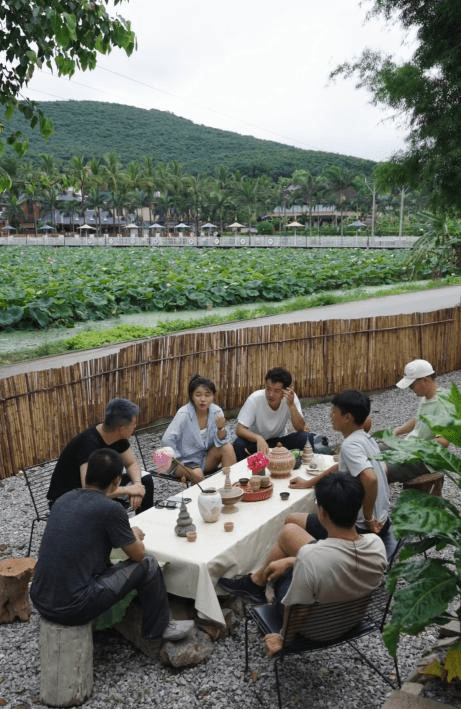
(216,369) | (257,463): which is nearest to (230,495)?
(257,463)

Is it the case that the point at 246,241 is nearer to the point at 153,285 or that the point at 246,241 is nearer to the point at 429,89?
the point at 153,285

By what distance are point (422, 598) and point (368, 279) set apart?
1022 inches

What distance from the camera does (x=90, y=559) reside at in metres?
3.36

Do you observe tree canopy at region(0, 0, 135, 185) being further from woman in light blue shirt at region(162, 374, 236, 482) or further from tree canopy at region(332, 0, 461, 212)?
tree canopy at region(332, 0, 461, 212)

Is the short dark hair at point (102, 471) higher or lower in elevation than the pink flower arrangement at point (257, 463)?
higher

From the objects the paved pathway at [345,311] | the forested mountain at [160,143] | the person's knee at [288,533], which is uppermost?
the forested mountain at [160,143]

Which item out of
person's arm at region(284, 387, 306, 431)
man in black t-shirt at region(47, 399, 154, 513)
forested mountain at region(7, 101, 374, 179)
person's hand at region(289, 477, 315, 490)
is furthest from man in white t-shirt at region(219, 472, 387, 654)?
forested mountain at region(7, 101, 374, 179)

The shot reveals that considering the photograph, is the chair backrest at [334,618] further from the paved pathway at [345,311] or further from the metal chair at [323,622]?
the paved pathway at [345,311]

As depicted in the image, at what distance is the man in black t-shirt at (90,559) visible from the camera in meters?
3.29

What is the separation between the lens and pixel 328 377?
370 inches

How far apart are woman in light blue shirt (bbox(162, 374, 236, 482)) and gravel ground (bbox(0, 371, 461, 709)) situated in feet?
6.00

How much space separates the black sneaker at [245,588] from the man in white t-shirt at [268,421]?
1963 millimetres

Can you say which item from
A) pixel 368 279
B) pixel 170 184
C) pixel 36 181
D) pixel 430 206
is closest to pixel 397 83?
pixel 430 206

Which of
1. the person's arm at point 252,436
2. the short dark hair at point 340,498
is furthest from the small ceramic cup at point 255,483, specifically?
the short dark hair at point 340,498
